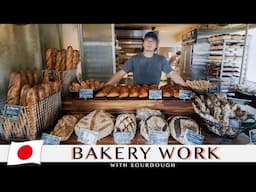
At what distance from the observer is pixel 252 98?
160 cm

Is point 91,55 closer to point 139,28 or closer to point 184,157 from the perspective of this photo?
point 139,28

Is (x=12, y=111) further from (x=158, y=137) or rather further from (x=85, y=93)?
(x=158, y=137)

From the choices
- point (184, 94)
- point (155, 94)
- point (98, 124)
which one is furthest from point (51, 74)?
point (184, 94)

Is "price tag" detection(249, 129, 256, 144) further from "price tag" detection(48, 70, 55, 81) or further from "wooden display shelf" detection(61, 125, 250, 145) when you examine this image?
"price tag" detection(48, 70, 55, 81)

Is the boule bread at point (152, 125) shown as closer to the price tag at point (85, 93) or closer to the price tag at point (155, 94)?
the price tag at point (155, 94)

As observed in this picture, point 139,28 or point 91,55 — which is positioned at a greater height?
point 139,28

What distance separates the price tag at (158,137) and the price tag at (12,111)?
849 mm

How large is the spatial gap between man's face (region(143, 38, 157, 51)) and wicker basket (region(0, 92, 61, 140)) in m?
0.78

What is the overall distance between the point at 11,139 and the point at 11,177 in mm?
340

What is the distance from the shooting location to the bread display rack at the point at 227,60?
1.60 metres

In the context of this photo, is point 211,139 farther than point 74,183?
No

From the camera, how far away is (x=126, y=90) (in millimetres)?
1608

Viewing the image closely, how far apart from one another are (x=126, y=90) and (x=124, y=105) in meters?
0.12
